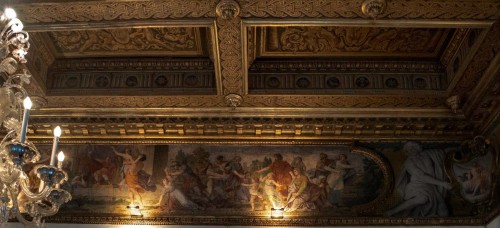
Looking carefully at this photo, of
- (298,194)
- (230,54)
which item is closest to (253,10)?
(230,54)

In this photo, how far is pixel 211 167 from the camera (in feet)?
31.6

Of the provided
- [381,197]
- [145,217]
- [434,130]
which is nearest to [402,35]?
[434,130]

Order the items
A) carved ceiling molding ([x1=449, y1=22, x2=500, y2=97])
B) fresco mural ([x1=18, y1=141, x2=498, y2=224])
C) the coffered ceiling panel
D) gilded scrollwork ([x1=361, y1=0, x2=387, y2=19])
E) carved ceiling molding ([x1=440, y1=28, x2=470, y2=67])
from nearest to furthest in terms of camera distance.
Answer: gilded scrollwork ([x1=361, y1=0, x2=387, y2=19]), carved ceiling molding ([x1=449, y1=22, x2=500, y2=97]), carved ceiling molding ([x1=440, y1=28, x2=470, y2=67]), the coffered ceiling panel, fresco mural ([x1=18, y1=141, x2=498, y2=224])

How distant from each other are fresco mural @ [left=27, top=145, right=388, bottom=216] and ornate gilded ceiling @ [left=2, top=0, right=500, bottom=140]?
307mm

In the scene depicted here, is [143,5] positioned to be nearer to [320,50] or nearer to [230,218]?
[320,50]

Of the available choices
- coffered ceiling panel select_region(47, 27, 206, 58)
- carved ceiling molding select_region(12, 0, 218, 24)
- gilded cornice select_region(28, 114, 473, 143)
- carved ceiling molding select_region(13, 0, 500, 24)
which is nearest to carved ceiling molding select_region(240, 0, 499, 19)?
carved ceiling molding select_region(13, 0, 500, 24)

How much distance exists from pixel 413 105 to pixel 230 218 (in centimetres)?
312

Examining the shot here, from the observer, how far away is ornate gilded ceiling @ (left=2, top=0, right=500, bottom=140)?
28.4ft

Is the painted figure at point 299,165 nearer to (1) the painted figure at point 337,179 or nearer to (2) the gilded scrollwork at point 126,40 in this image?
(1) the painted figure at point 337,179

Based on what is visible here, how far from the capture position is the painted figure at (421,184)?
9.17 meters

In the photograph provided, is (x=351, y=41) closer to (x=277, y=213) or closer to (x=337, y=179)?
(x=337, y=179)

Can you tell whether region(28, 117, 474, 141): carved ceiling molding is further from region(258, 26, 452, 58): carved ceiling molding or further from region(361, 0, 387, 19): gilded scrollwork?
region(361, 0, 387, 19): gilded scrollwork

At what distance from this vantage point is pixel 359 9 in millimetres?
7160

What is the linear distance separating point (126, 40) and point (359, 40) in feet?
10.6
